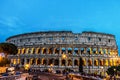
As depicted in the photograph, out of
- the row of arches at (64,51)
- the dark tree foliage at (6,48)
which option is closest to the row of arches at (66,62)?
the row of arches at (64,51)

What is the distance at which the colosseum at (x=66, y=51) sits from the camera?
65.5m

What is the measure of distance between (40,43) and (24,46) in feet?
21.8

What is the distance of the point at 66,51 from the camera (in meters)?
65.7

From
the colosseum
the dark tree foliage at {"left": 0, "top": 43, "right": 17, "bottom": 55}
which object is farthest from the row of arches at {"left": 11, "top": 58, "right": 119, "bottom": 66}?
the dark tree foliage at {"left": 0, "top": 43, "right": 17, "bottom": 55}

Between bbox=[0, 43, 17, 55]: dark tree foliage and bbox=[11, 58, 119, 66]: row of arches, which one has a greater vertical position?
bbox=[0, 43, 17, 55]: dark tree foliage

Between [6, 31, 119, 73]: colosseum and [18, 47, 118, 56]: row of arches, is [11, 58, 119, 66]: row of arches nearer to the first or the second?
[6, 31, 119, 73]: colosseum

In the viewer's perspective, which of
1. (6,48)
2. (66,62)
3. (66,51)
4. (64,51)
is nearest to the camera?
(6,48)

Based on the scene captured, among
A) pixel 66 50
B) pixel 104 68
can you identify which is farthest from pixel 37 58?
pixel 104 68

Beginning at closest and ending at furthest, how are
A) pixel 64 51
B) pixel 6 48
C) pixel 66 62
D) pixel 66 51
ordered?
1. pixel 6 48
2. pixel 66 62
3. pixel 66 51
4. pixel 64 51

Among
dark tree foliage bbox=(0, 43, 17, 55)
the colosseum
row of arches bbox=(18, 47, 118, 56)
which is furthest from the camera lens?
row of arches bbox=(18, 47, 118, 56)

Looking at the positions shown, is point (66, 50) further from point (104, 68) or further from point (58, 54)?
point (104, 68)

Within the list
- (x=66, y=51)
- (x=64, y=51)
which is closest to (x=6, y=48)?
(x=66, y=51)

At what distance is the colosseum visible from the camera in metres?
65.5

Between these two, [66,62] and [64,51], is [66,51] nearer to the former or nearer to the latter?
[64,51]
